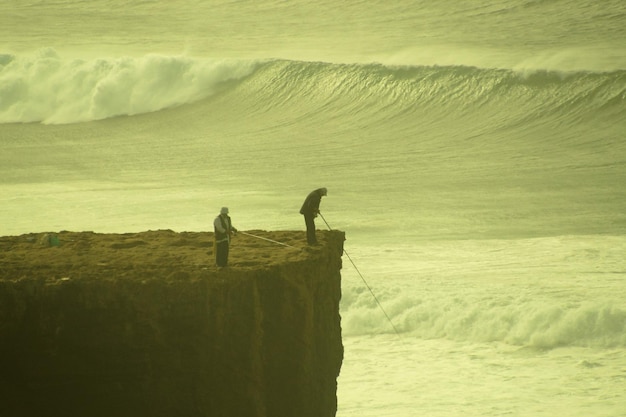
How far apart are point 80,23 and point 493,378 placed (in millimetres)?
44182

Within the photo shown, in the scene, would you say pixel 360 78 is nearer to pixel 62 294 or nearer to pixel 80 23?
pixel 80 23

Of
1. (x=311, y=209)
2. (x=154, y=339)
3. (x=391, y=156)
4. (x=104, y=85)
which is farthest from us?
(x=104, y=85)

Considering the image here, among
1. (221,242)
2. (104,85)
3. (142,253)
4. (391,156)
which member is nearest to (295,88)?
(104,85)

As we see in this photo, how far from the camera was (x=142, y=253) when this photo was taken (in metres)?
11.0

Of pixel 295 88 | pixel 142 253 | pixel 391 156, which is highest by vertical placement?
pixel 295 88

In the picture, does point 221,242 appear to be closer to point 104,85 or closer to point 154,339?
point 154,339

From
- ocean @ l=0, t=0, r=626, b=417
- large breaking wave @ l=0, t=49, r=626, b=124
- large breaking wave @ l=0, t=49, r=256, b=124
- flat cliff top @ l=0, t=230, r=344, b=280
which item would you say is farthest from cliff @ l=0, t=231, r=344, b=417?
large breaking wave @ l=0, t=49, r=256, b=124

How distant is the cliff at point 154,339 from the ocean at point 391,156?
492 cm

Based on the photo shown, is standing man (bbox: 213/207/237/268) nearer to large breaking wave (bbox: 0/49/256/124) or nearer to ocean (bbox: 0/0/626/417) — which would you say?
ocean (bbox: 0/0/626/417)

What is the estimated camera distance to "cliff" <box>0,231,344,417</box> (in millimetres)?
9969

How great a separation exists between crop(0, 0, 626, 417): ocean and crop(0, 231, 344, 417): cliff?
194 inches

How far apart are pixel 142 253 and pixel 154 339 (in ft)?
3.97

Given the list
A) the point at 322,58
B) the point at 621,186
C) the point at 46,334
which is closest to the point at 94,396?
the point at 46,334

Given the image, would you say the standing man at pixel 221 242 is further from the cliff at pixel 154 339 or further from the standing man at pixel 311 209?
the standing man at pixel 311 209
